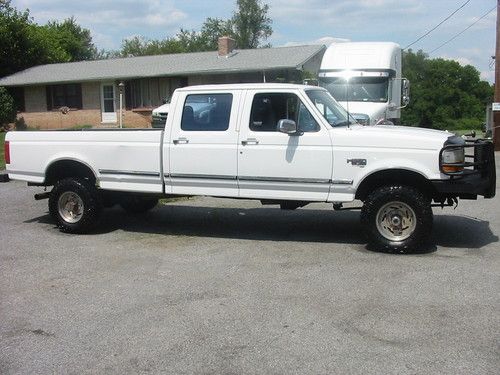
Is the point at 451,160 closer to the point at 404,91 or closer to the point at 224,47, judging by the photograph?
the point at 404,91

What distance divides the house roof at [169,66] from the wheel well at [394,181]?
2138 cm

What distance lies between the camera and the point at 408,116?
228 ft

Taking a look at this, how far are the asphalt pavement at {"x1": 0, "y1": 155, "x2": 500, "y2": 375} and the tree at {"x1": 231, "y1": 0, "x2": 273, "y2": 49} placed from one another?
65.3m

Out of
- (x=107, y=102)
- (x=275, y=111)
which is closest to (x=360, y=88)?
(x=275, y=111)

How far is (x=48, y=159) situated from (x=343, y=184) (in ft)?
13.7

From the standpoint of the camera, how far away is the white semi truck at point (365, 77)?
647 inches

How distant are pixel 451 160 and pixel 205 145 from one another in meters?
2.97

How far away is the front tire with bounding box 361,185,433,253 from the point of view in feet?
23.0

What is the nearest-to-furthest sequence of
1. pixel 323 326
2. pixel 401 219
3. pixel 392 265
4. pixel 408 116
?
1. pixel 323 326
2. pixel 392 265
3. pixel 401 219
4. pixel 408 116

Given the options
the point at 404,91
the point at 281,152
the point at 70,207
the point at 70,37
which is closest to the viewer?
the point at 281,152

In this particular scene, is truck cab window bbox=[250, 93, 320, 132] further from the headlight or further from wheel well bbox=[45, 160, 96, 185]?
wheel well bbox=[45, 160, 96, 185]

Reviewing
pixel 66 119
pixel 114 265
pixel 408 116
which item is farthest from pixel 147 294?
pixel 408 116

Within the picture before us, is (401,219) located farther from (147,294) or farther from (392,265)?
(147,294)

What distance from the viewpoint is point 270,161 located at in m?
7.46
